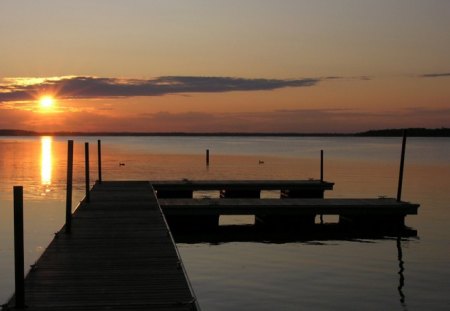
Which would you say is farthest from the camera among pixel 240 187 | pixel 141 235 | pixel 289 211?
pixel 240 187

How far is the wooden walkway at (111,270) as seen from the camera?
9539 millimetres

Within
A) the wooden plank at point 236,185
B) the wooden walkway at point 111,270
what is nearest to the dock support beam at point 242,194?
the wooden plank at point 236,185

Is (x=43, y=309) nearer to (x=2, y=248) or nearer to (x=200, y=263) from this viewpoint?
(x=200, y=263)

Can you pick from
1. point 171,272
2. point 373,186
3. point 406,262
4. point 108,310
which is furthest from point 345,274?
point 373,186

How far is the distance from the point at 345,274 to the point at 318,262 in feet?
5.65

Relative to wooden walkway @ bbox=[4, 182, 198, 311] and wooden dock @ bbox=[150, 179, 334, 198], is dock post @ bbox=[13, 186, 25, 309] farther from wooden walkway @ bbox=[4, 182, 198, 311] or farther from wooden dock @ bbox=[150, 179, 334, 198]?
wooden dock @ bbox=[150, 179, 334, 198]

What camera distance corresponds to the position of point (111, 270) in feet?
38.6

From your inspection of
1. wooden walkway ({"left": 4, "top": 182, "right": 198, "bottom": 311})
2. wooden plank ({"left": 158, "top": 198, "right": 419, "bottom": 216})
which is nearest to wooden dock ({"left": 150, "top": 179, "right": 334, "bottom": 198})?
wooden plank ({"left": 158, "top": 198, "right": 419, "bottom": 216})

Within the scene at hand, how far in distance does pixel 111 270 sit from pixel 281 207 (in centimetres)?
1418

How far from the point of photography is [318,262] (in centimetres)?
1967

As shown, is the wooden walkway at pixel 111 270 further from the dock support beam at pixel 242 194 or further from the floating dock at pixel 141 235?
the dock support beam at pixel 242 194

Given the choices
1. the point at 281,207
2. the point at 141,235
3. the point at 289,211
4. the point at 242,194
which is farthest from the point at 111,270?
the point at 242,194

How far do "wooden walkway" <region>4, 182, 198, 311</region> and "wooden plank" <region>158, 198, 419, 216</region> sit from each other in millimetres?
5420

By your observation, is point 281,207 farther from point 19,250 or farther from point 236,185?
point 19,250
